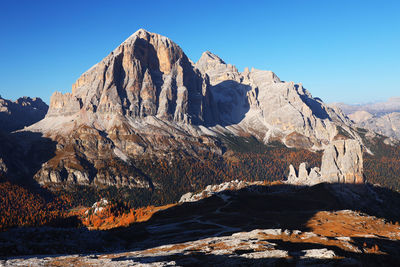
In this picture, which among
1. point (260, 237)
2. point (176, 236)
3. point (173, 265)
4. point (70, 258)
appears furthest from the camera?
point (176, 236)

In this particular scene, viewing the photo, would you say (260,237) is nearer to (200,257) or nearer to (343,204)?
(200,257)

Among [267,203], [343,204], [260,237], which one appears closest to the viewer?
[260,237]

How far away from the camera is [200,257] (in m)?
60.2

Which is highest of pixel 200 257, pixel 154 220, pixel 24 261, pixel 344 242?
pixel 24 261

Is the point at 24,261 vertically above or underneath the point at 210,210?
above

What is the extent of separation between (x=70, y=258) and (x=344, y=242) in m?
59.5

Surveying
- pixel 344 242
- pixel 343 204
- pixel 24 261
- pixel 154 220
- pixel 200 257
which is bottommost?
pixel 343 204

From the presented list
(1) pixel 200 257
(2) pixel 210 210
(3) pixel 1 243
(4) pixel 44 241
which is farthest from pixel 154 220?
(1) pixel 200 257

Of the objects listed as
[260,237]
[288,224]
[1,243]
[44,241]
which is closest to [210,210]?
[288,224]

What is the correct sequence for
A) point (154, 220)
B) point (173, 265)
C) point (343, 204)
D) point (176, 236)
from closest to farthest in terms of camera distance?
point (173, 265)
point (176, 236)
point (154, 220)
point (343, 204)

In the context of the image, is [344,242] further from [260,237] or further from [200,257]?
[200,257]

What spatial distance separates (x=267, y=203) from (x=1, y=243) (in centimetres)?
12724

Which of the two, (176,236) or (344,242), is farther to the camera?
(176,236)

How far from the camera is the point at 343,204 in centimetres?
18088
